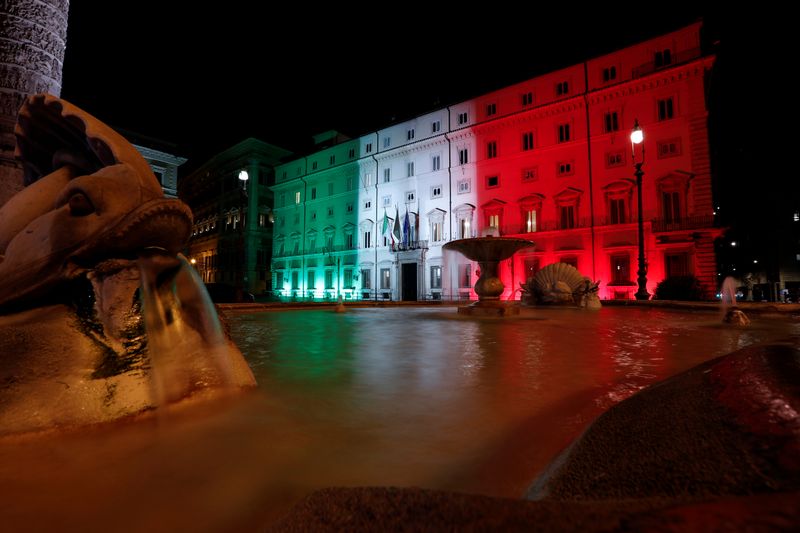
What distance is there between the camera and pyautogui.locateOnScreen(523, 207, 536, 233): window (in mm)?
25594

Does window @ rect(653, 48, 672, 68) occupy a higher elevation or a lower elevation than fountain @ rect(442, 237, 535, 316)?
higher

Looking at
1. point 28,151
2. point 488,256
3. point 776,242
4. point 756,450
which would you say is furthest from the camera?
point 776,242

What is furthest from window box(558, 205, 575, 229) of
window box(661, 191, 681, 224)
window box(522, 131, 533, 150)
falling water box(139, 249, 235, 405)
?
falling water box(139, 249, 235, 405)

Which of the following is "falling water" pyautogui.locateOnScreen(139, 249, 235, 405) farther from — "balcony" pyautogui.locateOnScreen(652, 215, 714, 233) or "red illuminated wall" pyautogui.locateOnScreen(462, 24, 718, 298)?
"balcony" pyautogui.locateOnScreen(652, 215, 714, 233)

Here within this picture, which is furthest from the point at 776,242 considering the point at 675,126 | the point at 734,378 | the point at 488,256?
the point at 734,378

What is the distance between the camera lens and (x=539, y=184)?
2556 cm

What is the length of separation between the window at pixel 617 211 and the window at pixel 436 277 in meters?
11.9

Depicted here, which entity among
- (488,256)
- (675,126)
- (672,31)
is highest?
(672,31)

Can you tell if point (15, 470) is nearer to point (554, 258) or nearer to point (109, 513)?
point (109, 513)

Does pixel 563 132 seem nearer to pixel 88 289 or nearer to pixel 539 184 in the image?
pixel 539 184

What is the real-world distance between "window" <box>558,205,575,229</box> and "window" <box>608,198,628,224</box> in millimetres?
2105

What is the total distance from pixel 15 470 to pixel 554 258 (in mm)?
25340

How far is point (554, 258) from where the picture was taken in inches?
946

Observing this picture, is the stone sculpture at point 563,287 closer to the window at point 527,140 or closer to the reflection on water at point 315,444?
the reflection on water at point 315,444
